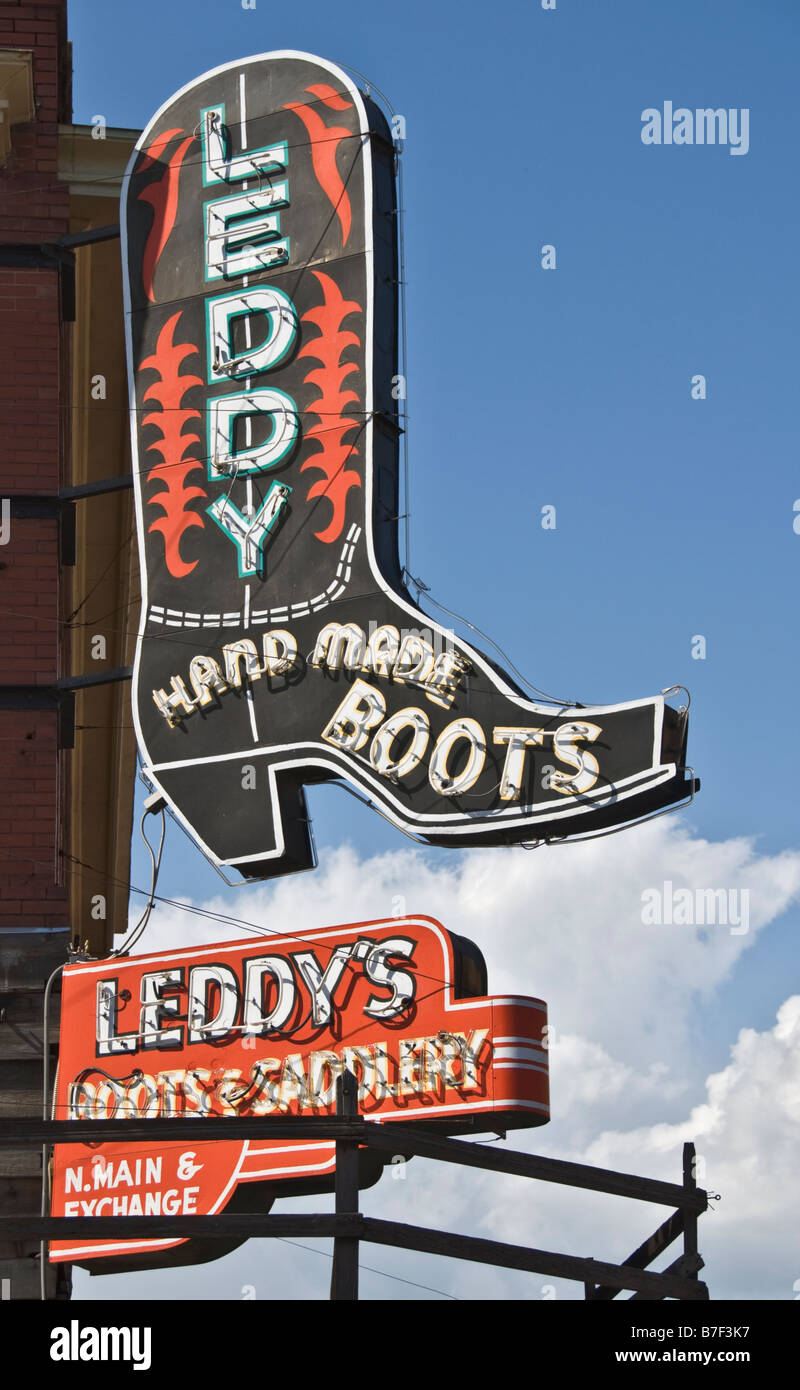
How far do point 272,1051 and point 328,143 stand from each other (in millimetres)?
6506

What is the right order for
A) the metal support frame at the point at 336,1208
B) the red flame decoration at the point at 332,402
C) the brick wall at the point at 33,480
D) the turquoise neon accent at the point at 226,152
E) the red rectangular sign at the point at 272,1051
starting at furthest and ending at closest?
1. the turquoise neon accent at the point at 226,152
2. the brick wall at the point at 33,480
3. the red flame decoration at the point at 332,402
4. the red rectangular sign at the point at 272,1051
5. the metal support frame at the point at 336,1208

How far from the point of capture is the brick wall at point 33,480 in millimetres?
13211

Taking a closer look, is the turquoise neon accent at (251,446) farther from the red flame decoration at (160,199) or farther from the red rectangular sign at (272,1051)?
the red rectangular sign at (272,1051)

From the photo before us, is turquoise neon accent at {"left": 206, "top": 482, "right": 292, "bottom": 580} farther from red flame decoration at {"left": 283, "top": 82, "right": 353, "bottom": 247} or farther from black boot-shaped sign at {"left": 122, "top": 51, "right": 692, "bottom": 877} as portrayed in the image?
red flame decoration at {"left": 283, "top": 82, "right": 353, "bottom": 247}

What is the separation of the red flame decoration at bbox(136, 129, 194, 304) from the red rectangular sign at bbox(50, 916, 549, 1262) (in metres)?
5.22

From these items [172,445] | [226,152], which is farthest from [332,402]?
[226,152]

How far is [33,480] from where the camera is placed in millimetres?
13844

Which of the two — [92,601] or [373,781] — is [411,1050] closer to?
[373,781]

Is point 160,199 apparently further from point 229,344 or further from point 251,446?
point 251,446

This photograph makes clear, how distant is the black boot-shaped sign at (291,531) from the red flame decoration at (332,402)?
2 centimetres

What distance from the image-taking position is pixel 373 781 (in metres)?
12.4

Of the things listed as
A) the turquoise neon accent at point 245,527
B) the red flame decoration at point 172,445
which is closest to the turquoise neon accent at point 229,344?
the red flame decoration at point 172,445
